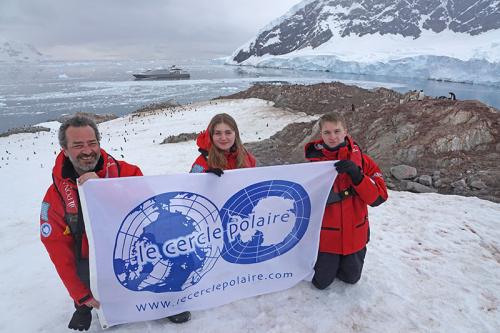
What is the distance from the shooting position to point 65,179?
2664 mm

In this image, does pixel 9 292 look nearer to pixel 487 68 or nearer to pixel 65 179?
pixel 65 179

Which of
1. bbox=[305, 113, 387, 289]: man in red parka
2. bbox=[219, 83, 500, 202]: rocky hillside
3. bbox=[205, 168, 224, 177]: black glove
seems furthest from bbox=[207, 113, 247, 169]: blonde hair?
bbox=[219, 83, 500, 202]: rocky hillside

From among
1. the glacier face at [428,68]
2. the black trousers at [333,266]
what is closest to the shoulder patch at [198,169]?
the black trousers at [333,266]

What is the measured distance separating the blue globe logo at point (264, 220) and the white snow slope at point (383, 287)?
535 millimetres

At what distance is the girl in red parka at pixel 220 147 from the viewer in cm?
333

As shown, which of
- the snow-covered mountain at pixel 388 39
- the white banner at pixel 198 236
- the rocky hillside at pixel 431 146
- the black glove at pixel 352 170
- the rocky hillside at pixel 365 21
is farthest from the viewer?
the rocky hillside at pixel 365 21

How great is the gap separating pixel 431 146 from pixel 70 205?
800 centimetres

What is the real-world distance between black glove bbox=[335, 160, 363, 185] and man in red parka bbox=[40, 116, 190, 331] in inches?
85.4

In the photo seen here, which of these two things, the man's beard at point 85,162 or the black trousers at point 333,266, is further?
the black trousers at point 333,266

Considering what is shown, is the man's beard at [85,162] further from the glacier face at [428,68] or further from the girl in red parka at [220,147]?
the glacier face at [428,68]

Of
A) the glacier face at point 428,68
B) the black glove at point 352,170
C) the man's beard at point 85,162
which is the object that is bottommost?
the glacier face at point 428,68

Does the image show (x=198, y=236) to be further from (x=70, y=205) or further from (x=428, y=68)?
(x=428, y=68)

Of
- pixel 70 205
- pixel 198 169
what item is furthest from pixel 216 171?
pixel 70 205

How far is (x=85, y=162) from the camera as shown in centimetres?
271
